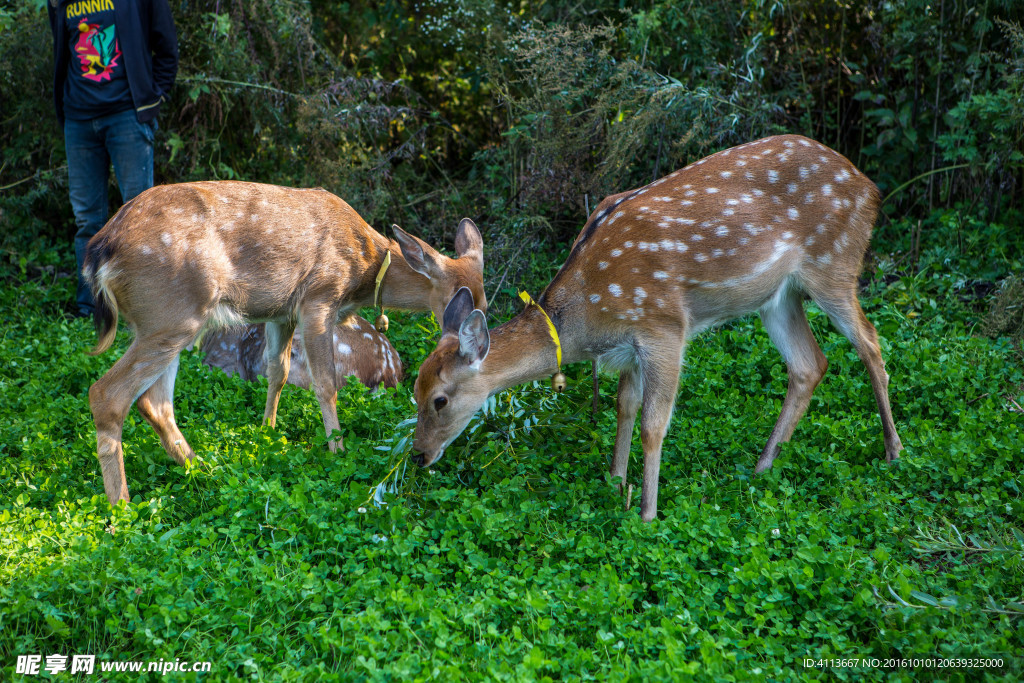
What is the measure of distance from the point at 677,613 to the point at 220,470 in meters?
2.49

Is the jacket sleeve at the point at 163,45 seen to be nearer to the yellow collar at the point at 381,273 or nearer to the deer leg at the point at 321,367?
the yellow collar at the point at 381,273

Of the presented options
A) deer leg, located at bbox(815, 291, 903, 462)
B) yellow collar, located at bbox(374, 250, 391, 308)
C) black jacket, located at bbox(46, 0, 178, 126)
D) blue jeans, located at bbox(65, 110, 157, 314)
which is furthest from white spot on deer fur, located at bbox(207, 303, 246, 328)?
deer leg, located at bbox(815, 291, 903, 462)

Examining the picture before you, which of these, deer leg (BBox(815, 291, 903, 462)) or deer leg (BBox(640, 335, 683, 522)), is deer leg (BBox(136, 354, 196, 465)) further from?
deer leg (BBox(815, 291, 903, 462))

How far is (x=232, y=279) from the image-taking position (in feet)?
16.9

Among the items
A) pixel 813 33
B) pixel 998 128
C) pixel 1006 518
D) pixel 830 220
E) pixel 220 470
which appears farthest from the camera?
pixel 813 33

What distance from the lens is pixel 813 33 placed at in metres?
9.02

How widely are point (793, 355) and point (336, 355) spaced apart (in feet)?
10.3

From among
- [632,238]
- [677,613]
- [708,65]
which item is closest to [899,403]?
[632,238]

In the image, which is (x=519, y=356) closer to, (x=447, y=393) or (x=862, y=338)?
(x=447, y=393)

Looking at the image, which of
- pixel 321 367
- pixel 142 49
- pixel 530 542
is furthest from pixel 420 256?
pixel 142 49

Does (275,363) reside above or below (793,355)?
below

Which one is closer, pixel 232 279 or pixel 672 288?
pixel 672 288

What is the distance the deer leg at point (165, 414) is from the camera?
498 cm

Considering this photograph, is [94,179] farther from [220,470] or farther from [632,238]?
[632,238]
